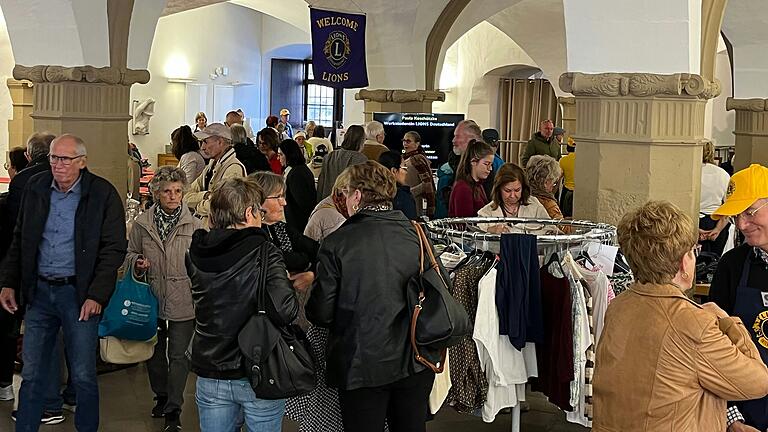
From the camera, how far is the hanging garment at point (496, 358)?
457cm

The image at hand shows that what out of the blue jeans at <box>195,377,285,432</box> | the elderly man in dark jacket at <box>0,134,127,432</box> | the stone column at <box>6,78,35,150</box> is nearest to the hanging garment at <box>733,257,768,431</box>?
the blue jeans at <box>195,377,285,432</box>

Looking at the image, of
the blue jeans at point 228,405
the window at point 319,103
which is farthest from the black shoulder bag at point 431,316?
the window at point 319,103

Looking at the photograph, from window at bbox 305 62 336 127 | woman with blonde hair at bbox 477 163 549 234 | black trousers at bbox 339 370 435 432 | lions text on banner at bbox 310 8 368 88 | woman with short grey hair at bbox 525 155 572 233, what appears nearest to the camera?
black trousers at bbox 339 370 435 432

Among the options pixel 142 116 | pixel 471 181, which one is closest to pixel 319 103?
pixel 142 116

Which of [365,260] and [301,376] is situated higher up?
[365,260]

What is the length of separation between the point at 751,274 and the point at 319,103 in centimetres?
2001

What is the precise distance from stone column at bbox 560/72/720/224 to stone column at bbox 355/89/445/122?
6.43 m

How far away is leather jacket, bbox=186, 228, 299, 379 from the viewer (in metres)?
3.69

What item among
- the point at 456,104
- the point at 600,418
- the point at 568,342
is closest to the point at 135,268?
the point at 568,342

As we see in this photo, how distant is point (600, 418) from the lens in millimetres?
3029

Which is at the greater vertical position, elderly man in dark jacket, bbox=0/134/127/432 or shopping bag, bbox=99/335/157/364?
elderly man in dark jacket, bbox=0/134/127/432

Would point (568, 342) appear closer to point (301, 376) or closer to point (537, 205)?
point (301, 376)

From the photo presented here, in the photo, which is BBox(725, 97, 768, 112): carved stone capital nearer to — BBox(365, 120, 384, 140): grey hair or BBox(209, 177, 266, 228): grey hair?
BBox(365, 120, 384, 140): grey hair

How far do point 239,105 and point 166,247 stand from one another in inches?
646
